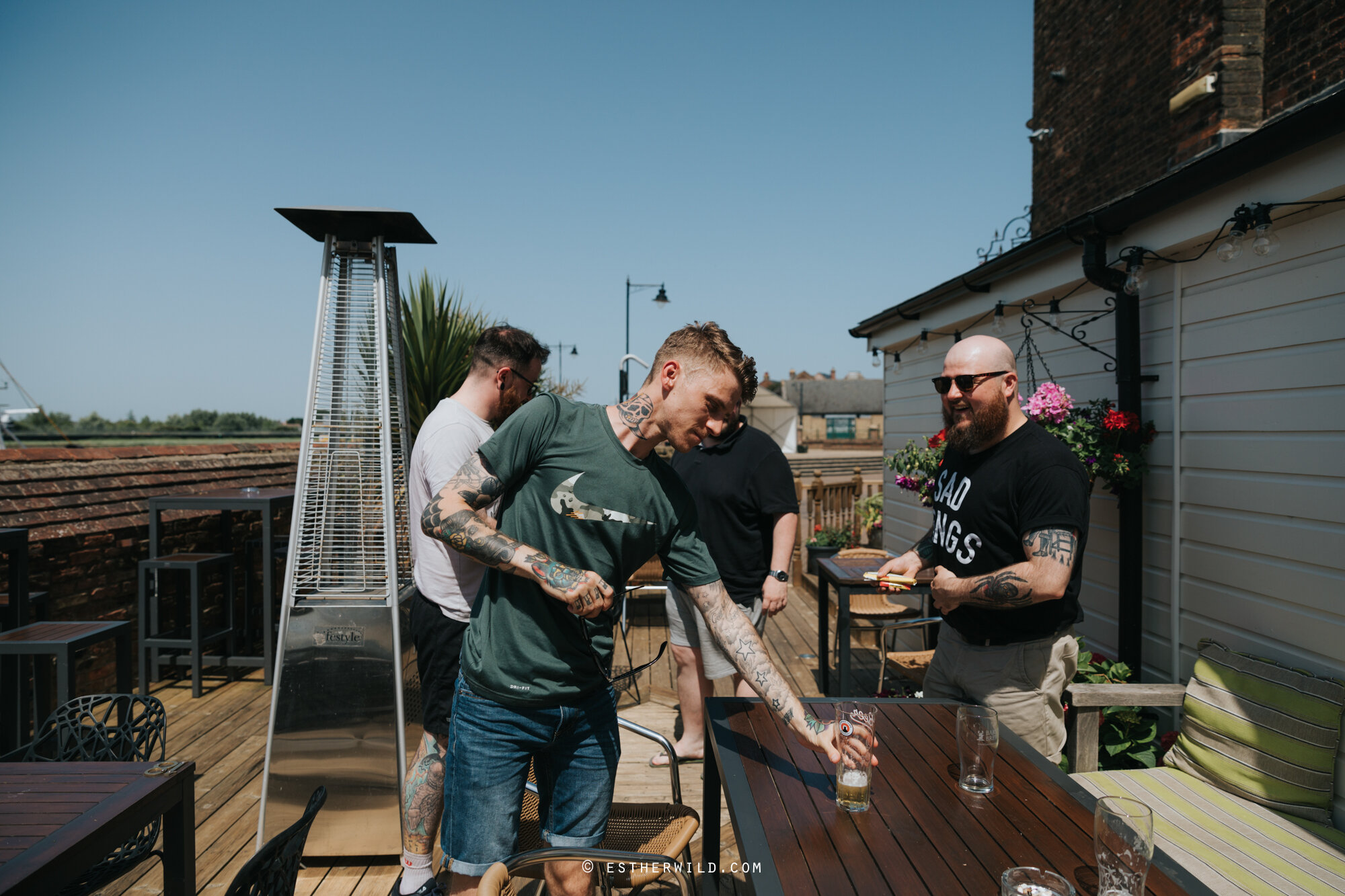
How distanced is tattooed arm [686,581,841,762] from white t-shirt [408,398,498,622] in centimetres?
85

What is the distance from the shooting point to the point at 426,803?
2.20 m

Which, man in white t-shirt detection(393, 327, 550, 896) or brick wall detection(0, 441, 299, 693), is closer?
man in white t-shirt detection(393, 327, 550, 896)

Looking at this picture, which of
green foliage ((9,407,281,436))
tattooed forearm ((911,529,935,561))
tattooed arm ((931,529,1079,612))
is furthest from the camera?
green foliage ((9,407,281,436))

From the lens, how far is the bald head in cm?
214

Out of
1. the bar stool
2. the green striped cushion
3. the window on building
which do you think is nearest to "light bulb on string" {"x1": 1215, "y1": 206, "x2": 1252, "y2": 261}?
the green striped cushion

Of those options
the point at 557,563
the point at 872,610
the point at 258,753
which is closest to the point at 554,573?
the point at 557,563

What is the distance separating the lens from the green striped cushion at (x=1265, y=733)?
2.12 m

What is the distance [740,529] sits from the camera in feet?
10.3

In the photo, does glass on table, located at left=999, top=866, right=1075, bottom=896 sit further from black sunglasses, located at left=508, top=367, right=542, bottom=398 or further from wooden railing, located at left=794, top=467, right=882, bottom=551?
wooden railing, located at left=794, top=467, right=882, bottom=551

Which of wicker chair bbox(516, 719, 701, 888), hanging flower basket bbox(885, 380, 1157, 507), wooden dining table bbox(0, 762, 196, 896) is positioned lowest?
wicker chair bbox(516, 719, 701, 888)

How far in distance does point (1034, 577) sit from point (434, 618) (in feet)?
6.04

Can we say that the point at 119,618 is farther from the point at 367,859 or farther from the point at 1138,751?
the point at 1138,751

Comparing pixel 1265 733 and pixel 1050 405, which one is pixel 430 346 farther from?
pixel 1265 733

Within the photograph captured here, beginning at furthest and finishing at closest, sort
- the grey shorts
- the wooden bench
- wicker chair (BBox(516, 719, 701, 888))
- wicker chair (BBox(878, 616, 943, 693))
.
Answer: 1. wicker chair (BBox(878, 616, 943, 693))
2. the grey shorts
3. the wooden bench
4. wicker chair (BBox(516, 719, 701, 888))
